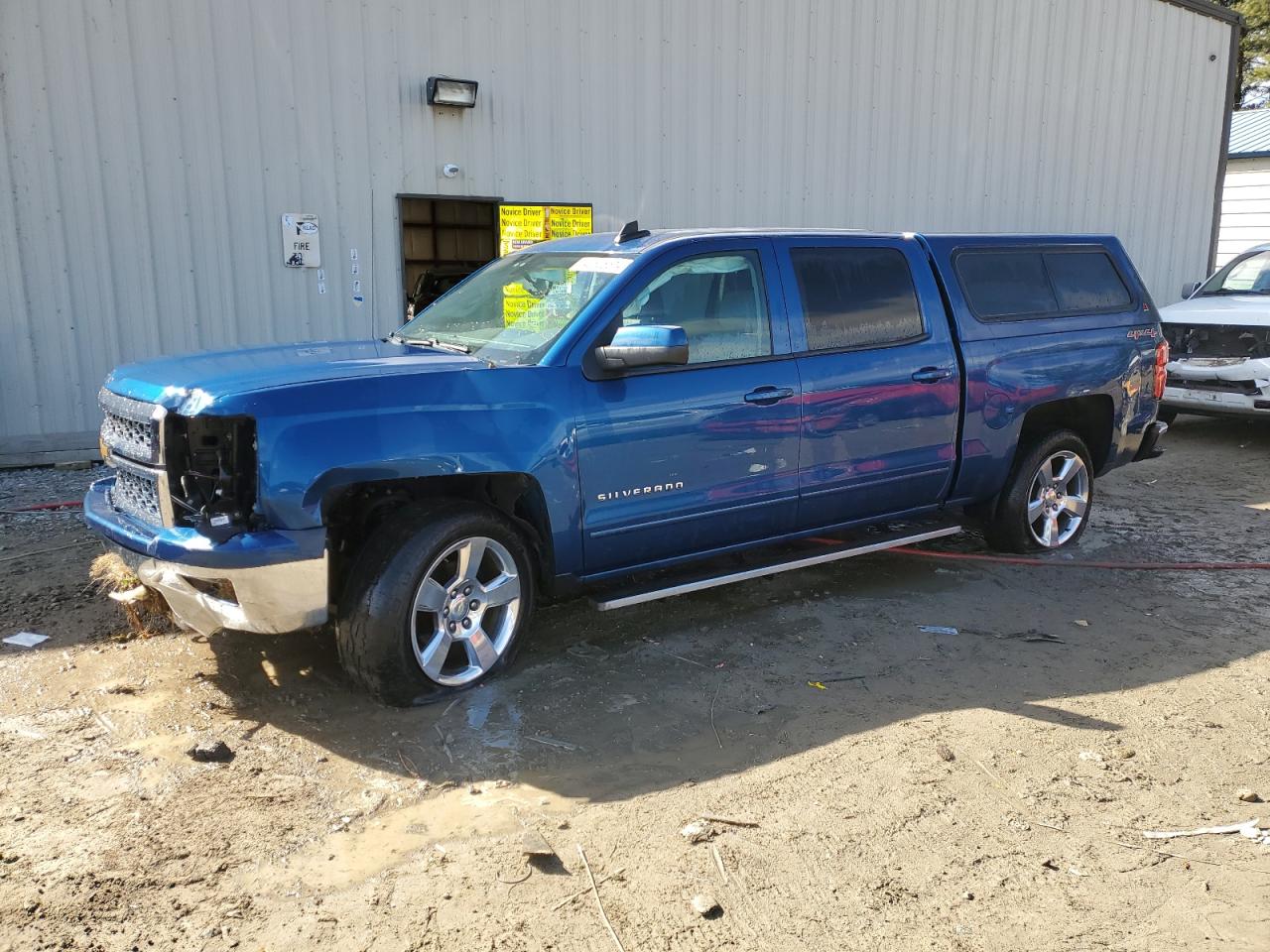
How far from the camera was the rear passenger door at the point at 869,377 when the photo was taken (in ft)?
16.3

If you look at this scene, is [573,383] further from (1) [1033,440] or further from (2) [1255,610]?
(2) [1255,610]

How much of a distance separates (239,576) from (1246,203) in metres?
27.4

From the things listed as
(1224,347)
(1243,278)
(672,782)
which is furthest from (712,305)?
(1243,278)

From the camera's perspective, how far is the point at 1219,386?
1002cm

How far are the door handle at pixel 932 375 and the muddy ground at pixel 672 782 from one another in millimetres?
1185

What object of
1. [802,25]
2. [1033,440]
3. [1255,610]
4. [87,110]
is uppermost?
[802,25]

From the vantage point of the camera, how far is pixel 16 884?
9.48 ft

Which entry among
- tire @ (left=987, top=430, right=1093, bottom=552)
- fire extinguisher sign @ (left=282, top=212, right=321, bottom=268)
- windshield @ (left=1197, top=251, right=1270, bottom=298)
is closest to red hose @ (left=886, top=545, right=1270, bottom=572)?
tire @ (left=987, top=430, right=1093, bottom=552)

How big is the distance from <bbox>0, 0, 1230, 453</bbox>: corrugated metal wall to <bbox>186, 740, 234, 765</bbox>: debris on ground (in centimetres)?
576

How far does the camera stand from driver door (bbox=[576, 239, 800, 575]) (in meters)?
4.31

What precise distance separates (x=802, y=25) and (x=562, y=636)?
9.08m

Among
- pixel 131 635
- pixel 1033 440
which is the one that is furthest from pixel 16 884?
pixel 1033 440

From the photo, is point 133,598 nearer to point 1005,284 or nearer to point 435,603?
point 435,603

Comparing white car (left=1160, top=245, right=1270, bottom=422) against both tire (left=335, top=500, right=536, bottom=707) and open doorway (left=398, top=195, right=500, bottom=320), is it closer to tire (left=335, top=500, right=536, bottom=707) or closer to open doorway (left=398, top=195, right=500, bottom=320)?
tire (left=335, top=500, right=536, bottom=707)
